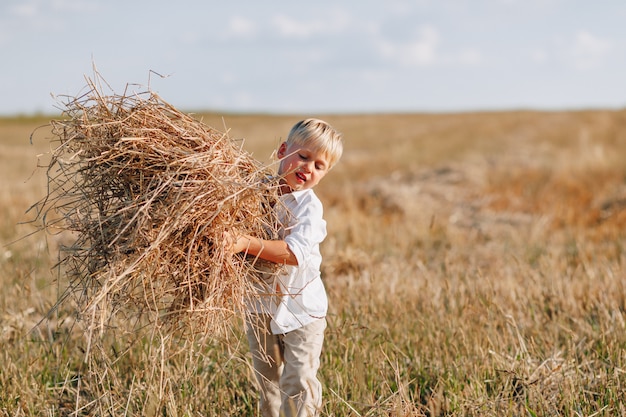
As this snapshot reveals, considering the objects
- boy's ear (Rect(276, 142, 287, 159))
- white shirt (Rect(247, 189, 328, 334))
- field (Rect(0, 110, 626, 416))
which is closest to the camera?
white shirt (Rect(247, 189, 328, 334))

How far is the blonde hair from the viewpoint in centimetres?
277

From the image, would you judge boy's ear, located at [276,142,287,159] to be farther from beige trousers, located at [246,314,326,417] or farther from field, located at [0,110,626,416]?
beige trousers, located at [246,314,326,417]

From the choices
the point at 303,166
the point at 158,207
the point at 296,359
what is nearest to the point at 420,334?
the point at 296,359

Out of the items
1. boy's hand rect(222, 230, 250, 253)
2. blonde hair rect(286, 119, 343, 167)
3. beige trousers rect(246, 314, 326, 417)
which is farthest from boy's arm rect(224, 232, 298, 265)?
blonde hair rect(286, 119, 343, 167)

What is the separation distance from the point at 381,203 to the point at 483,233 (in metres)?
2.27

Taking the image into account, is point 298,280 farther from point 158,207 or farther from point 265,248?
point 158,207

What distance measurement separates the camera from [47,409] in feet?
10.0

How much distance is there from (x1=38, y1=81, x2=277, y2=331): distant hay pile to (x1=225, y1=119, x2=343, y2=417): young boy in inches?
5.9

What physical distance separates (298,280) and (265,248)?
0.31 metres

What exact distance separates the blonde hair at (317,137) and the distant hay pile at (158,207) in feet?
0.75

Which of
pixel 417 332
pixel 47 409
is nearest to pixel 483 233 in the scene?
pixel 417 332

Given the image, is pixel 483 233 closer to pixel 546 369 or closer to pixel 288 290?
pixel 546 369

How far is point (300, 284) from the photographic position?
2.88 m

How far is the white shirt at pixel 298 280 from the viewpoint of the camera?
2.76 metres
